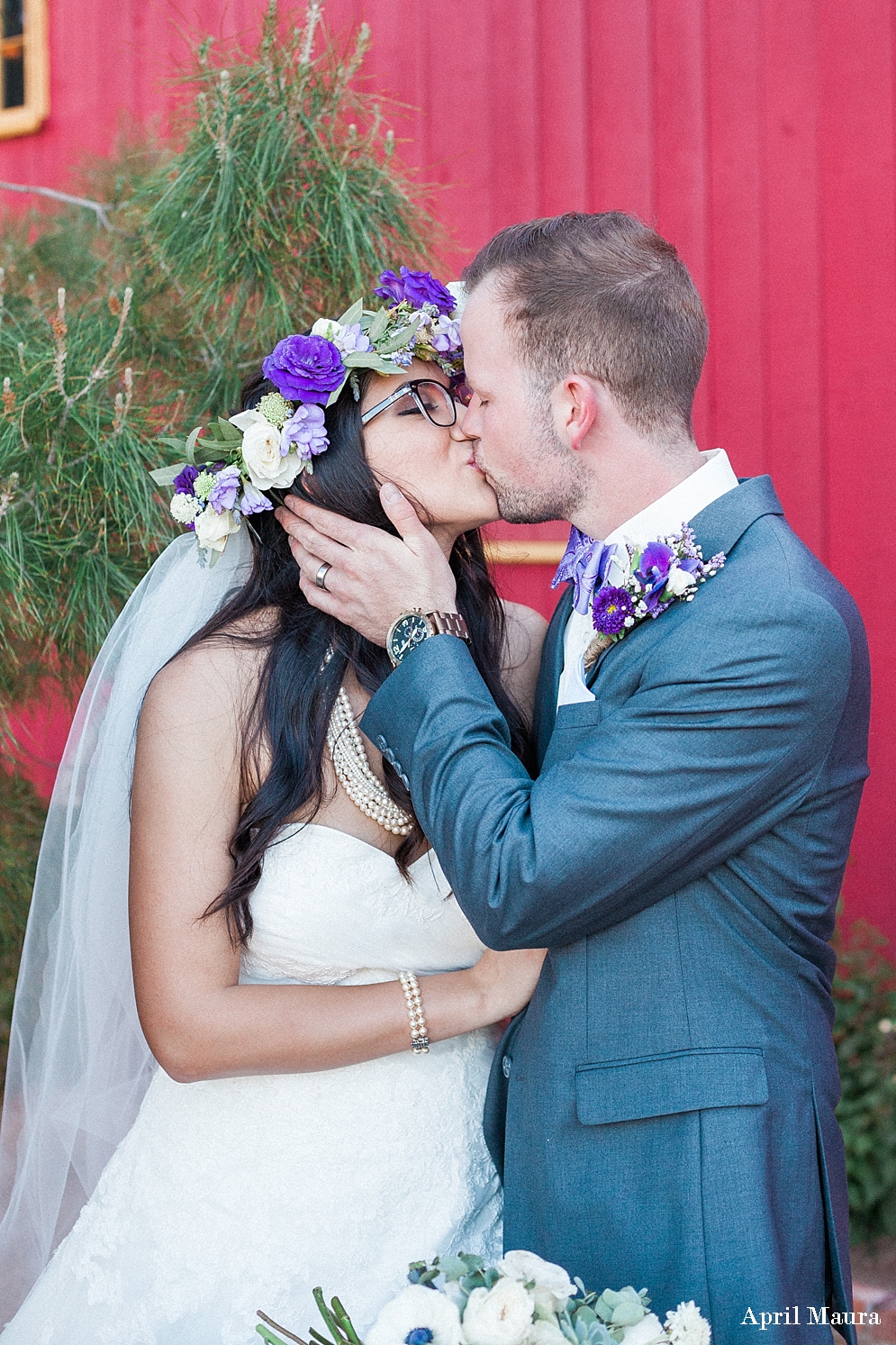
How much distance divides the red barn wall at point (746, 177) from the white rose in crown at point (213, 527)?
1.97 metres

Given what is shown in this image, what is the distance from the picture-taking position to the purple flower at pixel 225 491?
2064mm

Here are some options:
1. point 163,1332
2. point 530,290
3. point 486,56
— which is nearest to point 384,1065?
point 163,1332

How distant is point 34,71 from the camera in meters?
4.61

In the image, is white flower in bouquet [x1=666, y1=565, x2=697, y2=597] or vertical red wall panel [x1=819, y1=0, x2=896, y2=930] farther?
vertical red wall panel [x1=819, y1=0, x2=896, y2=930]

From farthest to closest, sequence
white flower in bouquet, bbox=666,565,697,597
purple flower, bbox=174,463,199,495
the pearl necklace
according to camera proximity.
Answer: purple flower, bbox=174,463,199,495 → the pearl necklace → white flower in bouquet, bbox=666,565,697,597

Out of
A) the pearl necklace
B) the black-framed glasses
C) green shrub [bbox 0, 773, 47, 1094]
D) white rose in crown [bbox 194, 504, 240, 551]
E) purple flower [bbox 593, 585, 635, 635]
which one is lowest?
green shrub [bbox 0, 773, 47, 1094]

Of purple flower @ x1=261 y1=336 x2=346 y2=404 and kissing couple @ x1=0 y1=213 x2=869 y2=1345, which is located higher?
purple flower @ x1=261 y1=336 x2=346 y2=404

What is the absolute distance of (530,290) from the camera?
1790 mm

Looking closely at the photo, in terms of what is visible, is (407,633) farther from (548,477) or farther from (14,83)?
(14,83)

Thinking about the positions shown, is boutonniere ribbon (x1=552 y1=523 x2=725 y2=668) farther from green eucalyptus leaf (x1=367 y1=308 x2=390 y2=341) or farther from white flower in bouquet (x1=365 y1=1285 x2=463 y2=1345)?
white flower in bouquet (x1=365 y1=1285 x2=463 y2=1345)

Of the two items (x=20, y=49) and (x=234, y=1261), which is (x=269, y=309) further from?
(x=20, y=49)

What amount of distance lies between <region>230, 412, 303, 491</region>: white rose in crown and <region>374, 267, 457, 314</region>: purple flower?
330 millimetres

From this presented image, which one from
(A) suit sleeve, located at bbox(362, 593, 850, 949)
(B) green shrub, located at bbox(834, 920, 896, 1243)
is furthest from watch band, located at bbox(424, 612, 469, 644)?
(B) green shrub, located at bbox(834, 920, 896, 1243)

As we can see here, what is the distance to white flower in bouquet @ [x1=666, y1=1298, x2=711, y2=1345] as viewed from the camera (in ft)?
Answer: 4.19
